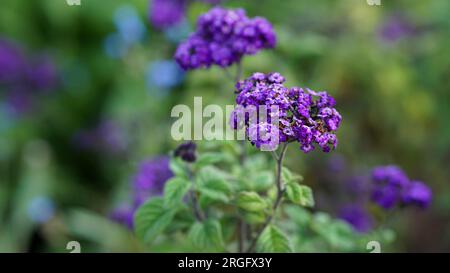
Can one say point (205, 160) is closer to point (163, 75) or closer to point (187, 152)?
point (187, 152)

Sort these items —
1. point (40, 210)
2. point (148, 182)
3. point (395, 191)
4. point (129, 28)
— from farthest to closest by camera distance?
1. point (129, 28)
2. point (40, 210)
3. point (148, 182)
4. point (395, 191)

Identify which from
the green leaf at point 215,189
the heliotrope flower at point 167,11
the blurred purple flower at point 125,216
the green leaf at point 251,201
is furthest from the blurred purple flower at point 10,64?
the green leaf at point 251,201

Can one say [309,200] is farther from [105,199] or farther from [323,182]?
[105,199]

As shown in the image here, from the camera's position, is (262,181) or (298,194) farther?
(262,181)

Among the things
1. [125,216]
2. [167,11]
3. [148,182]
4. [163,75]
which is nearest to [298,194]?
[148,182]

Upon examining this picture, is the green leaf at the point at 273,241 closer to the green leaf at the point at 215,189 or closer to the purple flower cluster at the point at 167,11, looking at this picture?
the green leaf at the point at 215,189

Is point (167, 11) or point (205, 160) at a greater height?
point (167, 11)

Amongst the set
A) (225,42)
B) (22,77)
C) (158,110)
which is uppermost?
(22,77)
